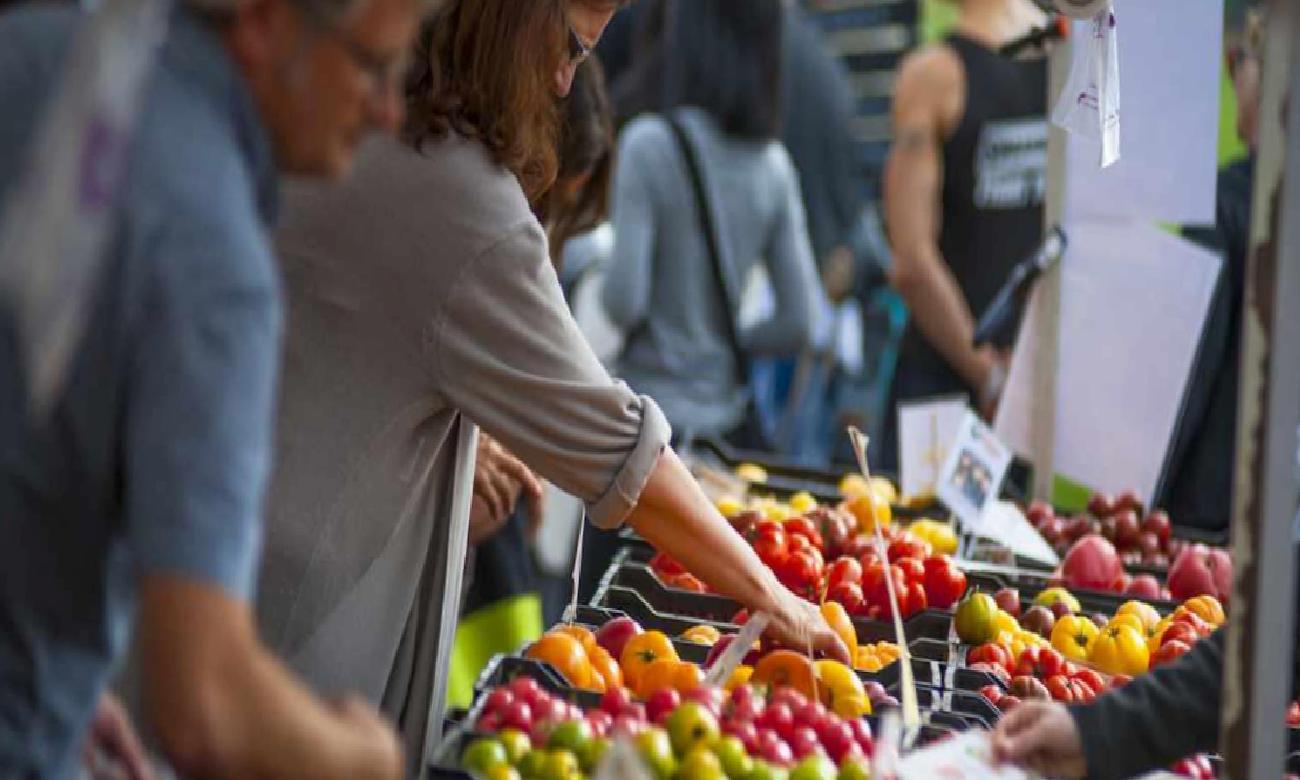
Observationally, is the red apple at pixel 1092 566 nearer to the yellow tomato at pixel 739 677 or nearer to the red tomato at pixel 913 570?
the red tomato at pixel 913 570

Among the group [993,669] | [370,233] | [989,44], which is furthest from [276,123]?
[989,44]

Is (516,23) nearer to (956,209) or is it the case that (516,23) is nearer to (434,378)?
(434,378)

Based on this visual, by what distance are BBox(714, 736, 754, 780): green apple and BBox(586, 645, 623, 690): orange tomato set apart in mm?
530

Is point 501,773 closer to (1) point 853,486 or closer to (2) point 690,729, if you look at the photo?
(2) point 690,729

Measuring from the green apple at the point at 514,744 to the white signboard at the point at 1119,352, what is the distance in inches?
101

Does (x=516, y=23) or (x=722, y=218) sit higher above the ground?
(x=516, y=23)

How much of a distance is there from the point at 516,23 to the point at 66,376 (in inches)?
50.3

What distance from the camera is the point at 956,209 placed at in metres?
5.44

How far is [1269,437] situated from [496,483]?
1880 mm

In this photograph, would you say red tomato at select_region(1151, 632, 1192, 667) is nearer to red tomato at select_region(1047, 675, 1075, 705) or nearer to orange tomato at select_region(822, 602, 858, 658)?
red tomato at select_region(1047, 675, 1075, 705)

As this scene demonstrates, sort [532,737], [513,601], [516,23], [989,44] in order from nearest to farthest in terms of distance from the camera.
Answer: [532,737] < [516,23] < [513,601] < [989,44]

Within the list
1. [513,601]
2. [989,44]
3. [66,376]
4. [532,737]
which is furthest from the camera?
[989,44]

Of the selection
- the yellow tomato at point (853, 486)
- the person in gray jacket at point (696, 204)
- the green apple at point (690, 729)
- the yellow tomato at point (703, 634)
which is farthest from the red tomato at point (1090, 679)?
the person in gray jacket at point (696, 204)

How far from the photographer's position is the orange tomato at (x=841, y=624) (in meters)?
3.01
